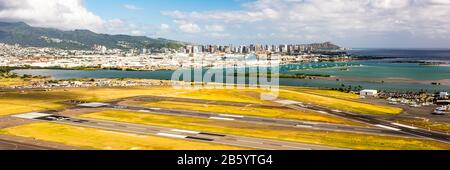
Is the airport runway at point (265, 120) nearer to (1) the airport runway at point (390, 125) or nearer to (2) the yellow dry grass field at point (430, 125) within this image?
(1) the airport runway at point (390, 125)

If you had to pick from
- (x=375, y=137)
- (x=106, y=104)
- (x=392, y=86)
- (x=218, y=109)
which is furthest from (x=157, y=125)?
(x=392, y=86)

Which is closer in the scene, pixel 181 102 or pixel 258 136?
pixel 258 136

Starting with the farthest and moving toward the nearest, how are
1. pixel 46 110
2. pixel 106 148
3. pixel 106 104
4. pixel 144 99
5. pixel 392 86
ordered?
pixel 392 86 → pixel 144 99 → pixel 106 104 → pixel 46 110 → pixel 106 148

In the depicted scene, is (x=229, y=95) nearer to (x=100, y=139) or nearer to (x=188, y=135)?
(x=188, y=135)

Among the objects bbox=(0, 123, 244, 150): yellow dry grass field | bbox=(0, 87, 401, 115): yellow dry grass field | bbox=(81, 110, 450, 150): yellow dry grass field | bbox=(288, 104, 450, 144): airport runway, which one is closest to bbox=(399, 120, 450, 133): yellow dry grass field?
bbox=(288, 104, 450, 144): airport runway

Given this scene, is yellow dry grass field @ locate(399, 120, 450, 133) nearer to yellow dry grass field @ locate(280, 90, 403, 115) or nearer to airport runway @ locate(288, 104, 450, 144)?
airport runway @ locate(288, 104, 450, 144)
